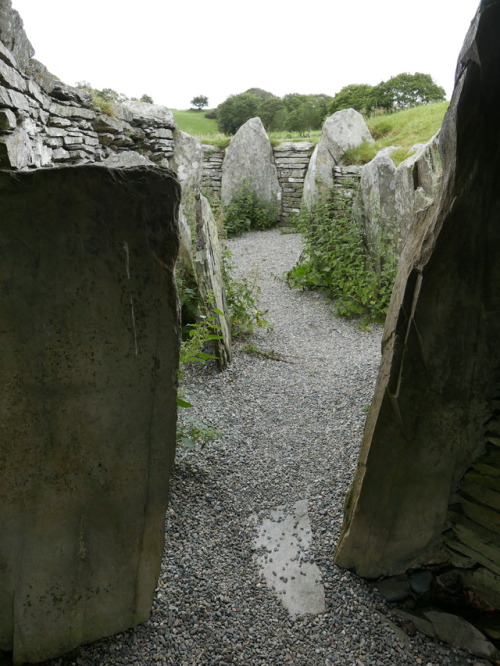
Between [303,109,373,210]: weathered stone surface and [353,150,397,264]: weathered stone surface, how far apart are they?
10.7 ft

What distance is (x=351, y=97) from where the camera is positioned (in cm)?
1620

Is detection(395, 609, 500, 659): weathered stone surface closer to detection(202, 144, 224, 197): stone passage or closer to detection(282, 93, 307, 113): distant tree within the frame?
detection(202, 144, 224, 197): stone passage

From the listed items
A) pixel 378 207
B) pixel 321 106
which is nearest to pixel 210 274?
pixel 378 207

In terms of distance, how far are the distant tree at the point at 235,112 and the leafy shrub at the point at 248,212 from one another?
4216 mm

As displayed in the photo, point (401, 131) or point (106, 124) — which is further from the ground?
point (401, 131)

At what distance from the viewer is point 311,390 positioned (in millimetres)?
4676

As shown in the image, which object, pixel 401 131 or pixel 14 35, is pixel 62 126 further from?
pixel 401 131

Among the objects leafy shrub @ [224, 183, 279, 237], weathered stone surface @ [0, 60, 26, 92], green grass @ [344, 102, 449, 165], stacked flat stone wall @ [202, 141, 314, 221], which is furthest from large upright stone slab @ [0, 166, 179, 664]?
stacked flat stone wall @ [202, 141, 314, 221]

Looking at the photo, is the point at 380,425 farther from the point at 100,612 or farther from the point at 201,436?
the point at 201,436

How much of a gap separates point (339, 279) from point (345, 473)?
4353 mm

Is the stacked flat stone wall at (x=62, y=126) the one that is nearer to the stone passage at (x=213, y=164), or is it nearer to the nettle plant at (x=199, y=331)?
the nettle plant at (x=199, y=331)

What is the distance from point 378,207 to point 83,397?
6054 mm

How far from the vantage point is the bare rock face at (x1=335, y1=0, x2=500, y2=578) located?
1860 mm

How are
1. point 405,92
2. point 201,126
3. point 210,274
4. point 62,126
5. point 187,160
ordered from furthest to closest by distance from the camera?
1. point 201,126
2. point 405,92
3. point 187,160
4. point 62,126
5. point 210,274
